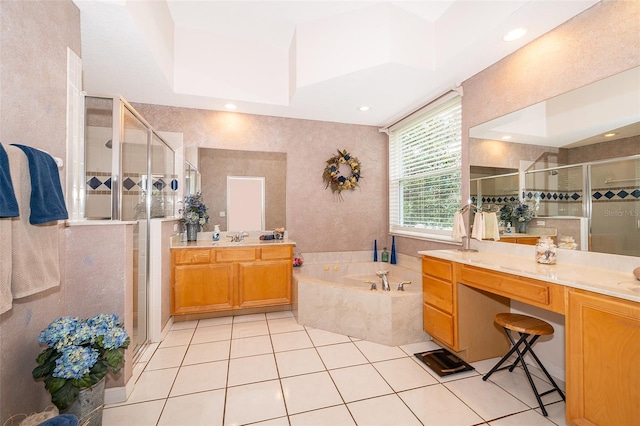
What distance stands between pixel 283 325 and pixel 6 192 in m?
2.53

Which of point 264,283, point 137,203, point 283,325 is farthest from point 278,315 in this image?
point 137,203

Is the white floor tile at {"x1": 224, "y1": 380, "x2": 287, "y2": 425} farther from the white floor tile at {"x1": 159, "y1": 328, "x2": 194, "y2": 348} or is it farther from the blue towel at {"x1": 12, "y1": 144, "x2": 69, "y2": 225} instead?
the blue towel at {"x1": 12, "y1": 144, "x2": 69, "y2": 225}

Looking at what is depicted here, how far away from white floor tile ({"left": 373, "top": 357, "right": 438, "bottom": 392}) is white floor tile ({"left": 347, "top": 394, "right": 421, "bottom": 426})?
6.1 inches

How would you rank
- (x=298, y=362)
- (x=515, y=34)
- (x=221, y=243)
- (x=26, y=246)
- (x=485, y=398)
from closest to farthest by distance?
(x=26, y=246), (x=485, y=398), (x=515, y=34), (x=298, y=362), (x=221, y=243)

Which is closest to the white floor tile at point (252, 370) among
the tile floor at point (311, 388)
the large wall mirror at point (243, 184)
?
the tile floor at point (311, 388)

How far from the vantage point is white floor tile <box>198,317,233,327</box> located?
Result: 311 cm

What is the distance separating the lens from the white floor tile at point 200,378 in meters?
1.97

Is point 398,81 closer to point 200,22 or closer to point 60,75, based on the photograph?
point 200,22

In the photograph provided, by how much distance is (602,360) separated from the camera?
4.48ft

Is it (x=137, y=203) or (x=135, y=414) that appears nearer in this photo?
(x=135, y=414)

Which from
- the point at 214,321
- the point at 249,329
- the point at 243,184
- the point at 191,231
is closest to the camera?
the point at 249,329

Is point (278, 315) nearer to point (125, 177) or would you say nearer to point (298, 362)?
point (298, 362)

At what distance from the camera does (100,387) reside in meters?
1.56

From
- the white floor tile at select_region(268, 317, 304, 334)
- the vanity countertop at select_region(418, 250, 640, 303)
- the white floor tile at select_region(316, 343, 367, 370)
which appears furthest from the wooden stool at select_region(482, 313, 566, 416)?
the white floor tile at select_region(268, 317, 304, 334)
